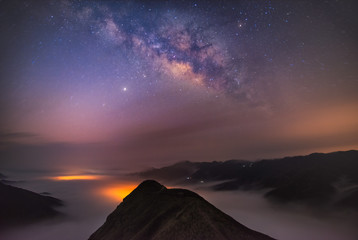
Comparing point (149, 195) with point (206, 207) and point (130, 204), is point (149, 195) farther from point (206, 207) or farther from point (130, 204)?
point (206, 207)

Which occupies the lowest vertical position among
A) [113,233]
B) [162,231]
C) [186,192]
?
[113,233]

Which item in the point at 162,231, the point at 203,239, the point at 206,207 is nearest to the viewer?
the point at 203,239

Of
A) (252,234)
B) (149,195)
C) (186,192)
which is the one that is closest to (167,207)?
(186,192)

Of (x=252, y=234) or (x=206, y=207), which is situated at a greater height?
(x=206, y=207)

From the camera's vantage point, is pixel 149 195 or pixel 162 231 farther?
pixel 149 195

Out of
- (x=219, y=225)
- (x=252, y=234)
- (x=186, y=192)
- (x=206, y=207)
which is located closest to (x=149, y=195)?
(x=186, y=192)

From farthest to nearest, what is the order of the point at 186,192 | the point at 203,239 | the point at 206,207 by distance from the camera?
the point at 186,192 < the point at 206,207 < the point at 203,239

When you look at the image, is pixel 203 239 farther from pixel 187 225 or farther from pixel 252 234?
pixel 252 234
